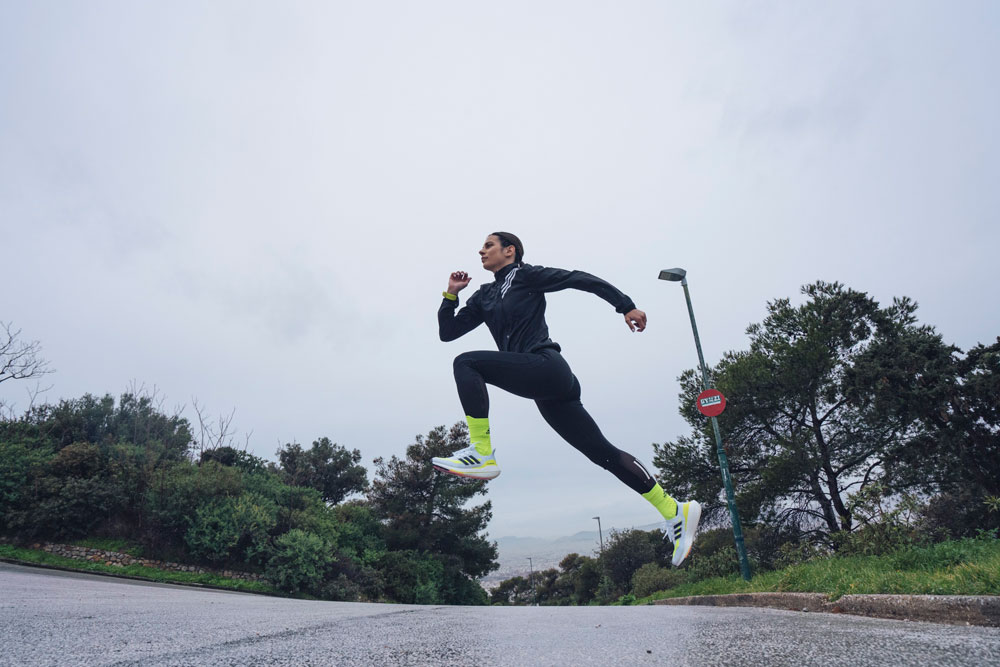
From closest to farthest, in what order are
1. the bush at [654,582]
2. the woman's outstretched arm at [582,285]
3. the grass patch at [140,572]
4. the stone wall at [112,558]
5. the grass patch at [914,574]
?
the woman's outstretched arm at [582,285]
the grass patch at [914,574]
the grass patch at [140,572]
the stone wall at [112,558]
the bush at [654,582]

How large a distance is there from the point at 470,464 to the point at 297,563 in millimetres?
20362

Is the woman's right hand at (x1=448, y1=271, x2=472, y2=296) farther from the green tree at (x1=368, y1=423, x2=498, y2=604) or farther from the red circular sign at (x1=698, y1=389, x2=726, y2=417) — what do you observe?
the green tree at (x1=368, y1=423, x2=498, y2=604)

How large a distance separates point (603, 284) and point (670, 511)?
1724mm

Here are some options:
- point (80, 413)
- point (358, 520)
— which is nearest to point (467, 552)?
point (358, 520)

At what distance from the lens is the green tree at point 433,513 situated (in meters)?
33.4

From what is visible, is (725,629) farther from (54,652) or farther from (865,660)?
(54,652)

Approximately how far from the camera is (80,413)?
1089 inches

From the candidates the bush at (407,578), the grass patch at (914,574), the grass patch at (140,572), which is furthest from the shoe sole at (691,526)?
the bush at (407,578)

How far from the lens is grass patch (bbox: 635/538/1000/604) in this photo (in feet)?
14.0

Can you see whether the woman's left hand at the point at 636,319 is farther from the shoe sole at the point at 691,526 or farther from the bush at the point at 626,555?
the bush at the point at 626,555

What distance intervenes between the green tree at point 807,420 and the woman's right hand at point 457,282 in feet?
56.3

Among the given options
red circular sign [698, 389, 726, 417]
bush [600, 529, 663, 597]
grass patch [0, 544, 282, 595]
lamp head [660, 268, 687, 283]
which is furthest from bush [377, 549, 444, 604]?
red circular sign [698, 389, 726, 417]

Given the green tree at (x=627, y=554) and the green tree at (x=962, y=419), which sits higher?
the green tree at (x=962, y=419)

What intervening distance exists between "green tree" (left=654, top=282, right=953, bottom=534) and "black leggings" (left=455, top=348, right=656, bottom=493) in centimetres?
1672
